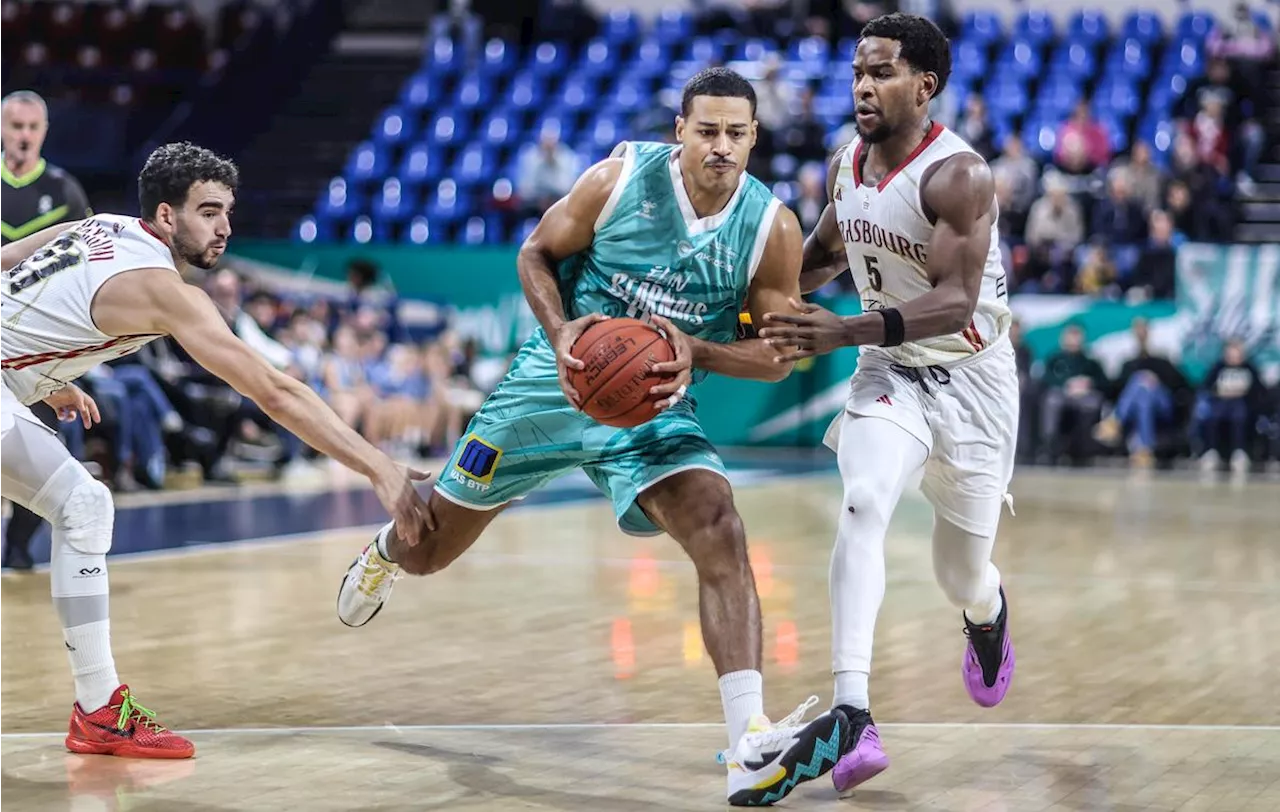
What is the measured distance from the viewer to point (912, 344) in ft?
17.1

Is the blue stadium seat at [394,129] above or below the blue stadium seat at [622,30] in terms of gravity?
below

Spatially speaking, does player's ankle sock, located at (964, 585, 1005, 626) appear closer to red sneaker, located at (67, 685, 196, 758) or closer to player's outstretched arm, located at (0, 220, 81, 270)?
red sneaker, located at (67, 685, 196, 758)

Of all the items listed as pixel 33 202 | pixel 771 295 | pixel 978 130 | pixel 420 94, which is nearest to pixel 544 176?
pixel 420 94

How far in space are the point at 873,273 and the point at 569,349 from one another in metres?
1.08

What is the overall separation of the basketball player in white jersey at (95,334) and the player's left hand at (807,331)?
1.40m

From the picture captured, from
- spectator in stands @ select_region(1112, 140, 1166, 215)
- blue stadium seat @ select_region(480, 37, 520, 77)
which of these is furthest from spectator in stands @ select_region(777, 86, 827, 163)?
blue stadium seat @ select_region(480, 37, 520, 77)

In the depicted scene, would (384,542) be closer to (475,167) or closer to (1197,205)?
(1197,205)

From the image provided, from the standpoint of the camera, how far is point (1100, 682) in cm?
626

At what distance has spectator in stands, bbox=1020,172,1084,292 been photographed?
650 inches

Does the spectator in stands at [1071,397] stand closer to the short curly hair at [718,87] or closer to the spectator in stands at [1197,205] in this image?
the spectator in stands at [1197,205]

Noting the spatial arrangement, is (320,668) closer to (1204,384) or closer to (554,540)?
(554,540)

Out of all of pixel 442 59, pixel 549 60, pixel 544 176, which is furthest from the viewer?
pixel 442 59

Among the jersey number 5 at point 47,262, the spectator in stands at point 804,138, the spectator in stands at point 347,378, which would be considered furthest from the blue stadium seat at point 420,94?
the jersey number 5 at point 47,262

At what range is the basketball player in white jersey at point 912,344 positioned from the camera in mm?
4793
